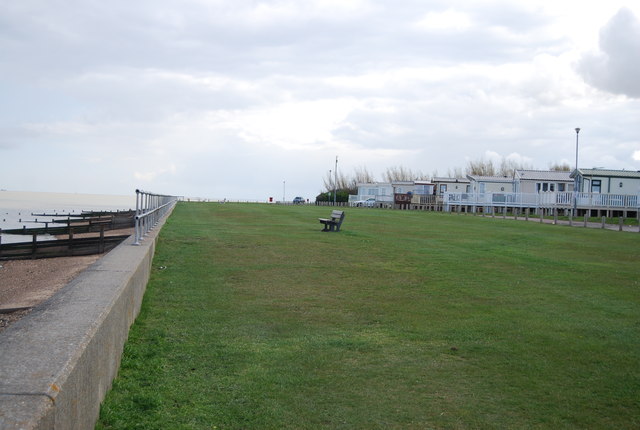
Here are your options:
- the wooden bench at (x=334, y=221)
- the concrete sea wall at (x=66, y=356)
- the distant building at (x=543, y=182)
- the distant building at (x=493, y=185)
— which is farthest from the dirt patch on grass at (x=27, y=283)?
the distant building at (x=493, y=185)

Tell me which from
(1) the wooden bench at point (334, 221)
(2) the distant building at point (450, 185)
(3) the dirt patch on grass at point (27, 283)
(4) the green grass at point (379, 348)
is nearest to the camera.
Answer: (4) the green grass at point (379, 348)

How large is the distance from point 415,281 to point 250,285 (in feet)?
9.52

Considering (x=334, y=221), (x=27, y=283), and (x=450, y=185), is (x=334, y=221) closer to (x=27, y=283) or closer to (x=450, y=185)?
(x=27, y=283)

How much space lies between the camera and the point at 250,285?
10406mm

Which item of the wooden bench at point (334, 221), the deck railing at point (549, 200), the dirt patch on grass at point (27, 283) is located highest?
the deck railing at point (549, 200)

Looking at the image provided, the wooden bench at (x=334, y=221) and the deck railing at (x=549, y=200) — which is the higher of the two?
the deck railing at (x=549, y=200)

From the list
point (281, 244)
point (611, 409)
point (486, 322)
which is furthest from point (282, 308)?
point (281, 244)

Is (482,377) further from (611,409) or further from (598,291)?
(598,291)

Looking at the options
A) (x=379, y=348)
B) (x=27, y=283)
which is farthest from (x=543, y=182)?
(x=379, y=348)

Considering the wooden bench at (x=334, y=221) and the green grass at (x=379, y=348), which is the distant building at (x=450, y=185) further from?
the green grass at (x=379, y=348)

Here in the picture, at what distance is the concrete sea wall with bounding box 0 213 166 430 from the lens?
3.13 metres

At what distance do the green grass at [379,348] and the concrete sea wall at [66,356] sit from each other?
38cm

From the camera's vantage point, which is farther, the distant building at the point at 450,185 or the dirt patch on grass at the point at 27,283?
the distant building at the point at 450,185

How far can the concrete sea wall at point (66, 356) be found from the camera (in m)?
3.13
